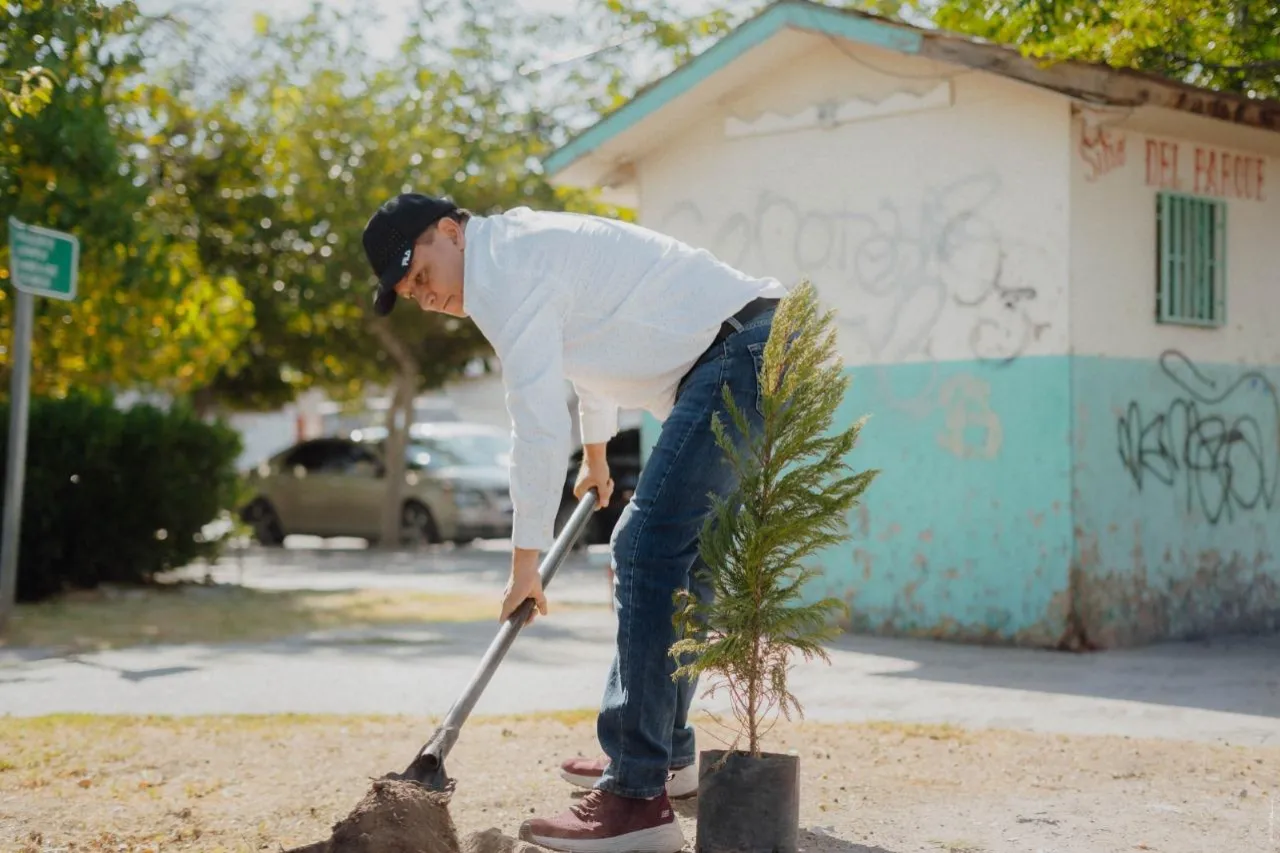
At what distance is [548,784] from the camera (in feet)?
→ 16.5

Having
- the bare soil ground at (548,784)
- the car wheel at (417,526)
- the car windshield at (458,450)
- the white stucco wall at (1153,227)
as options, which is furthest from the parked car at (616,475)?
the bare soil ground at (548,784)

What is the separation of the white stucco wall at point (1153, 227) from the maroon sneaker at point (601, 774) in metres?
4.72

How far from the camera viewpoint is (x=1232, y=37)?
29.7 feet

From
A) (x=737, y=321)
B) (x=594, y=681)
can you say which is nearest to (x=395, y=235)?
(x=737, y=321)

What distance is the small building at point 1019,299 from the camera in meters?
8.64

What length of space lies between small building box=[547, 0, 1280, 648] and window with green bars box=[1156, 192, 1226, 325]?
2 centimetres

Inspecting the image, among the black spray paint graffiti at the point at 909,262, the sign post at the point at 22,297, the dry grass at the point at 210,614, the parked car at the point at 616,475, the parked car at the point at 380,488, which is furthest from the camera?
the parked car at the point at 380,488

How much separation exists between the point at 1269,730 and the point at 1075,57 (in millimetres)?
3701

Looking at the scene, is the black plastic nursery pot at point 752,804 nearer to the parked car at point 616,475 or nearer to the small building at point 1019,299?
the small building at point 1019,299

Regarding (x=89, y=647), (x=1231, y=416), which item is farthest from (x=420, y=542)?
(x=1231, y=416)

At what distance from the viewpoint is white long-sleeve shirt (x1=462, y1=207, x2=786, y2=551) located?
3.96 m

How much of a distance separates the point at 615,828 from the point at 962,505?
17.7 feet

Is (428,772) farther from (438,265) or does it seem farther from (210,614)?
(210,614)

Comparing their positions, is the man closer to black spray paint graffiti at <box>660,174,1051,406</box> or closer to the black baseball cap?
the black baseball cap
